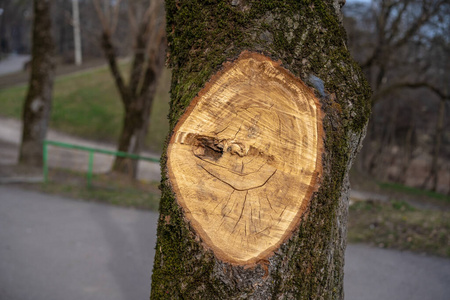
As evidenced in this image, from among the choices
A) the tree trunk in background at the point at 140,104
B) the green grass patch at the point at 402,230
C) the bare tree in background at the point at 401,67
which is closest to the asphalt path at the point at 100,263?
the green grass patch at the point at 402,230

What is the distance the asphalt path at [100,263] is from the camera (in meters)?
4.74

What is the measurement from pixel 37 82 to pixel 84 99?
16104mm

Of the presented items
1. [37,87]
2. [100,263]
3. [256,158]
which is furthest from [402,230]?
[37,87]

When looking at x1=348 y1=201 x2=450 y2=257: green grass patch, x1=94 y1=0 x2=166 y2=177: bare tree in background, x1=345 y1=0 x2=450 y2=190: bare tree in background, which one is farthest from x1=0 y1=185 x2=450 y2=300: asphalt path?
x1=345 y1=0 x2=450 y2=190: bare tree in background

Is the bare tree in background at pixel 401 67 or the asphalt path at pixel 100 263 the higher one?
the bare tree in background at pixel 401 67

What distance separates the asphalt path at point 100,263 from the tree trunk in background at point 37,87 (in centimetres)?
315

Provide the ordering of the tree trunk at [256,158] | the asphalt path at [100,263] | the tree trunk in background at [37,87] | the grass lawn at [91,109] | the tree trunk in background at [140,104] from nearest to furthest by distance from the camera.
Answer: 1. the tree trunk at [256,158]
2. the asphalt path at [100,263]
3. the tree trunk in background at [37,87]
4. the tree trunk in background at [140,104]
5. the grass lawn at [91,109]

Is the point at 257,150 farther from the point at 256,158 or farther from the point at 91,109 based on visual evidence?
the point at 91,109

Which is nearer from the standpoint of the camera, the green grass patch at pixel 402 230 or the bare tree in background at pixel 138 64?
the green grass patch at pixel 402 230

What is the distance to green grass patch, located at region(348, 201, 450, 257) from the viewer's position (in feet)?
21.5

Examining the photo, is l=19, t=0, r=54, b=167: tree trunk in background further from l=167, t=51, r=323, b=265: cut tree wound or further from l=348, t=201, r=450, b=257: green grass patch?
l=167, t=51, r=323, b=265: cut tree wound

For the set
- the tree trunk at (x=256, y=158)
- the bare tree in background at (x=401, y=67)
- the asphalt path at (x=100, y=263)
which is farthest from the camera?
the bare tree in background at (x=401, y=67)

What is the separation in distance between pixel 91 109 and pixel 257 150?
23791 mm

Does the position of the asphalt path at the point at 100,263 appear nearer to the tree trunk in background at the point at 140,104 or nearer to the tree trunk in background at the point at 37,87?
the tree trunk in background at the point at 37,87
